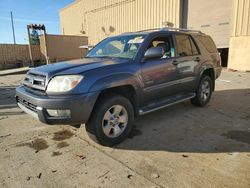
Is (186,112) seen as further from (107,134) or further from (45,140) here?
(45,140)

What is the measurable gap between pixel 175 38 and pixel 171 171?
2.88 metres

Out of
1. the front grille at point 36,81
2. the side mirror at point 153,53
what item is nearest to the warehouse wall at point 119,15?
the side mirror at point 153,53

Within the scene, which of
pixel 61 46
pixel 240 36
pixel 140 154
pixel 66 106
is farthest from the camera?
pixel 61 46

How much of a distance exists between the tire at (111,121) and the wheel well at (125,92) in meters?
0.06

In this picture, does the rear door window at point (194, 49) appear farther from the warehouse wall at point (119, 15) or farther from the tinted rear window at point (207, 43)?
the warehouse wall at point (119, 15)

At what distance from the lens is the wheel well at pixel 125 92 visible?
3284 millimetres

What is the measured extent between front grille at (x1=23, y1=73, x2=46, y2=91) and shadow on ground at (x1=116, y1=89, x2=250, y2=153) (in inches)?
59.2

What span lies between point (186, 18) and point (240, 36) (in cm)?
379

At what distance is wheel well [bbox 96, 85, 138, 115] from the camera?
3.28 meters

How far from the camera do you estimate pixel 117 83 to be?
328 centimetres

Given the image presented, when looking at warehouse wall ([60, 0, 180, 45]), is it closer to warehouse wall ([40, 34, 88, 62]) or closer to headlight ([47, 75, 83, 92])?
warehouse wall ([40, 34, 88, 62])

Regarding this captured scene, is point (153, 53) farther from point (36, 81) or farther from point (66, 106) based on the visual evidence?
point (36, 81)

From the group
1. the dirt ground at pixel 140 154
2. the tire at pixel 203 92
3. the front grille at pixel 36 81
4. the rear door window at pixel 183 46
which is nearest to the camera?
the dirt ground at pixel 140 154

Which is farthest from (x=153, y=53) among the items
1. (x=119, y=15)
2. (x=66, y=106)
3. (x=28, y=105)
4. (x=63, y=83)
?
(x=119, y=15)
